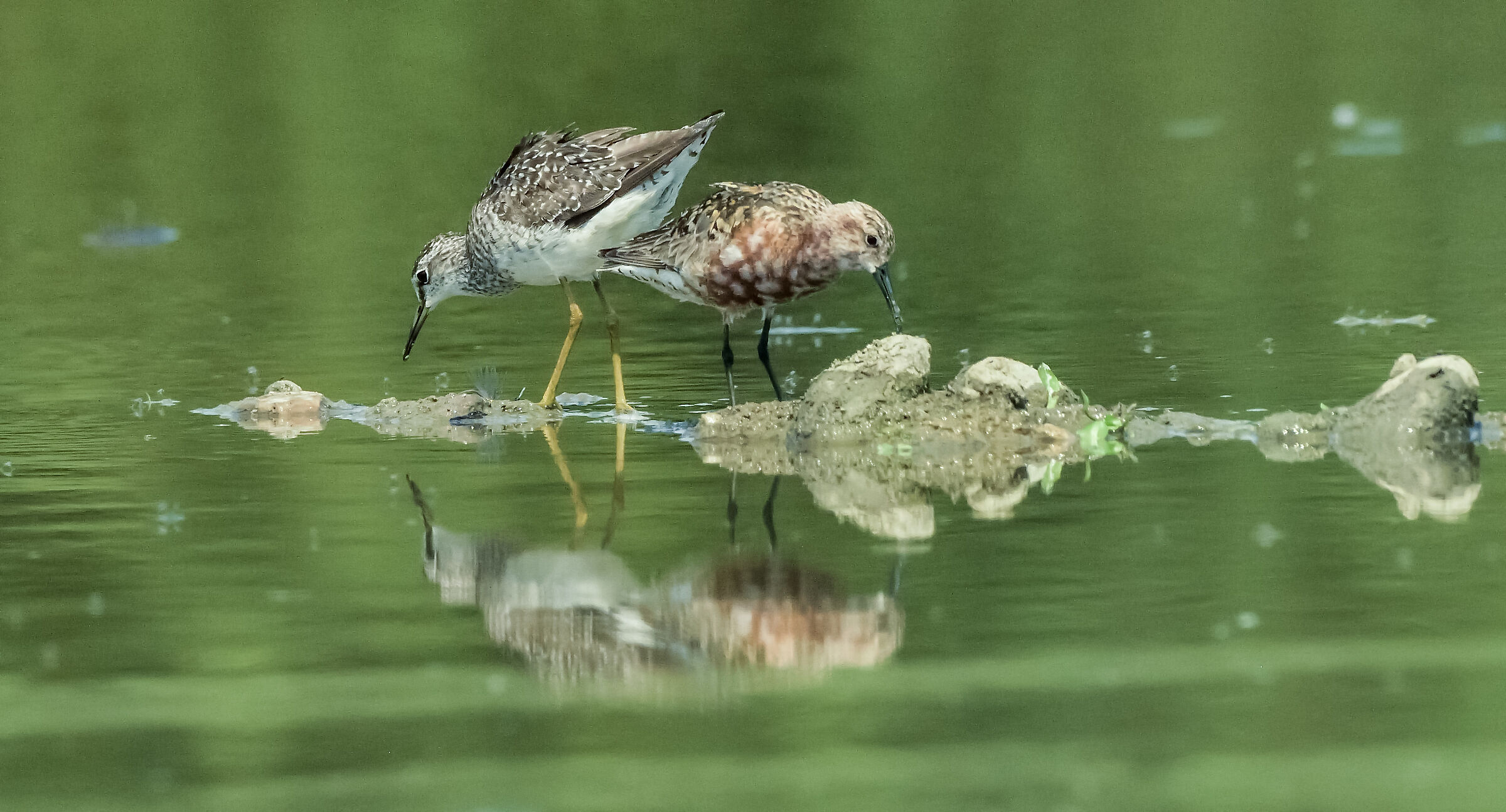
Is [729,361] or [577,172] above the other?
[577,172]

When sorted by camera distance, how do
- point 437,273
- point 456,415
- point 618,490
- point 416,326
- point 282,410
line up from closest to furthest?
1. point 618,490
2. point 456,415
3. point 282,410
4. point 437,273
5. point 416,326

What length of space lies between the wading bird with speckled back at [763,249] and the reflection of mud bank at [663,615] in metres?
3.08

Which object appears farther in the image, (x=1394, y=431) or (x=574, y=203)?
(x=574, y=203)

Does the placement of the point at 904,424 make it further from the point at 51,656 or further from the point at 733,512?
the point at 51,656

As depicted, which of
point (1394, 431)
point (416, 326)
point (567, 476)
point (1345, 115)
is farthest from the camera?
point (1345, 115)

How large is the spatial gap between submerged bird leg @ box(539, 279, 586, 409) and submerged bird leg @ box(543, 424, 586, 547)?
43 centimetres

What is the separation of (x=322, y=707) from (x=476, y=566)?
1787 mm

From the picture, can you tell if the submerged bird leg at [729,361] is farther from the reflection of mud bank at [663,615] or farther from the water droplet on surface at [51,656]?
the water droplet on surface at [51,656]

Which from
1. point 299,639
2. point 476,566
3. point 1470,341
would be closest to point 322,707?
point 299,639

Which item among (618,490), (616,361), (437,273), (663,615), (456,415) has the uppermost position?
(437,273)

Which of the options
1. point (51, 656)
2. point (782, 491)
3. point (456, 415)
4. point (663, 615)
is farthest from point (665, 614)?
point (456, 415)

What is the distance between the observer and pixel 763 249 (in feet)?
38.2

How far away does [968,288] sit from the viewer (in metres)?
16.2

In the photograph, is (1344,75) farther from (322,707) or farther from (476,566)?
(322,707)
